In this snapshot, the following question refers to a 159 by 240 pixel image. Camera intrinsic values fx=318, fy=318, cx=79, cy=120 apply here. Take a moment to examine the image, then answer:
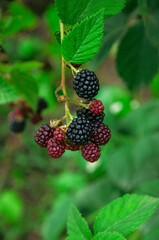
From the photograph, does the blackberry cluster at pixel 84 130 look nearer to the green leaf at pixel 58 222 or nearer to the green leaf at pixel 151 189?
the green leaf at pixel 151 189

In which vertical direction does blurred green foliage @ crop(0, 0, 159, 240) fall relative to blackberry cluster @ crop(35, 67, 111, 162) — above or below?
below

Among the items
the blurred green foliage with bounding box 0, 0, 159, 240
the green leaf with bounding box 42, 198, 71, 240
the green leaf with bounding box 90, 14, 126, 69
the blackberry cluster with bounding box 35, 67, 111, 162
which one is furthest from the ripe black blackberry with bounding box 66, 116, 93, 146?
the green leaf with bounding box 42, 198, 71, 240

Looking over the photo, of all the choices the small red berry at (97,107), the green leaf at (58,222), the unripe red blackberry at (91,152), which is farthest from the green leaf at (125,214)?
the green leaf at (58,222)

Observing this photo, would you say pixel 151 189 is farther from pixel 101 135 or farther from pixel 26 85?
pixel 26 85

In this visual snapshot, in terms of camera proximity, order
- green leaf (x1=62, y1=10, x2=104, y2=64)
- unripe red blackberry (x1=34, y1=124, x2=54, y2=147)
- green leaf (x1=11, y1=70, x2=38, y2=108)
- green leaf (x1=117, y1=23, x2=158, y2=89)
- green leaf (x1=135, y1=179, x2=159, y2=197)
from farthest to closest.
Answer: green leaf (x1=117, y1=23, x2=158, y2=89) → green leaf (x1=11, y1=70, x2=38, y2=108) → green leaf (x1=135, y1=179, x2=159, y2=197) → unripe red blackberry (x1=34, y1=124, x2=54, y2=147) → green leaf (x1=62, y1=10, x2=104, y2=64)

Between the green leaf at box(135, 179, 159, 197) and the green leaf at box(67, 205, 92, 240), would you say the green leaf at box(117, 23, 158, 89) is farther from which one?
the green leaf at box(67, 205, 92, 240)

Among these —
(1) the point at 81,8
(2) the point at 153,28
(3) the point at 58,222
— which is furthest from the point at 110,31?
(3) the point at 58,222

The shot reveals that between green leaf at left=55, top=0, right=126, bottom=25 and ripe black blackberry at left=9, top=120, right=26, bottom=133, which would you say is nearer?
green leaf at left=55, top=0, right=126, bottom=25
